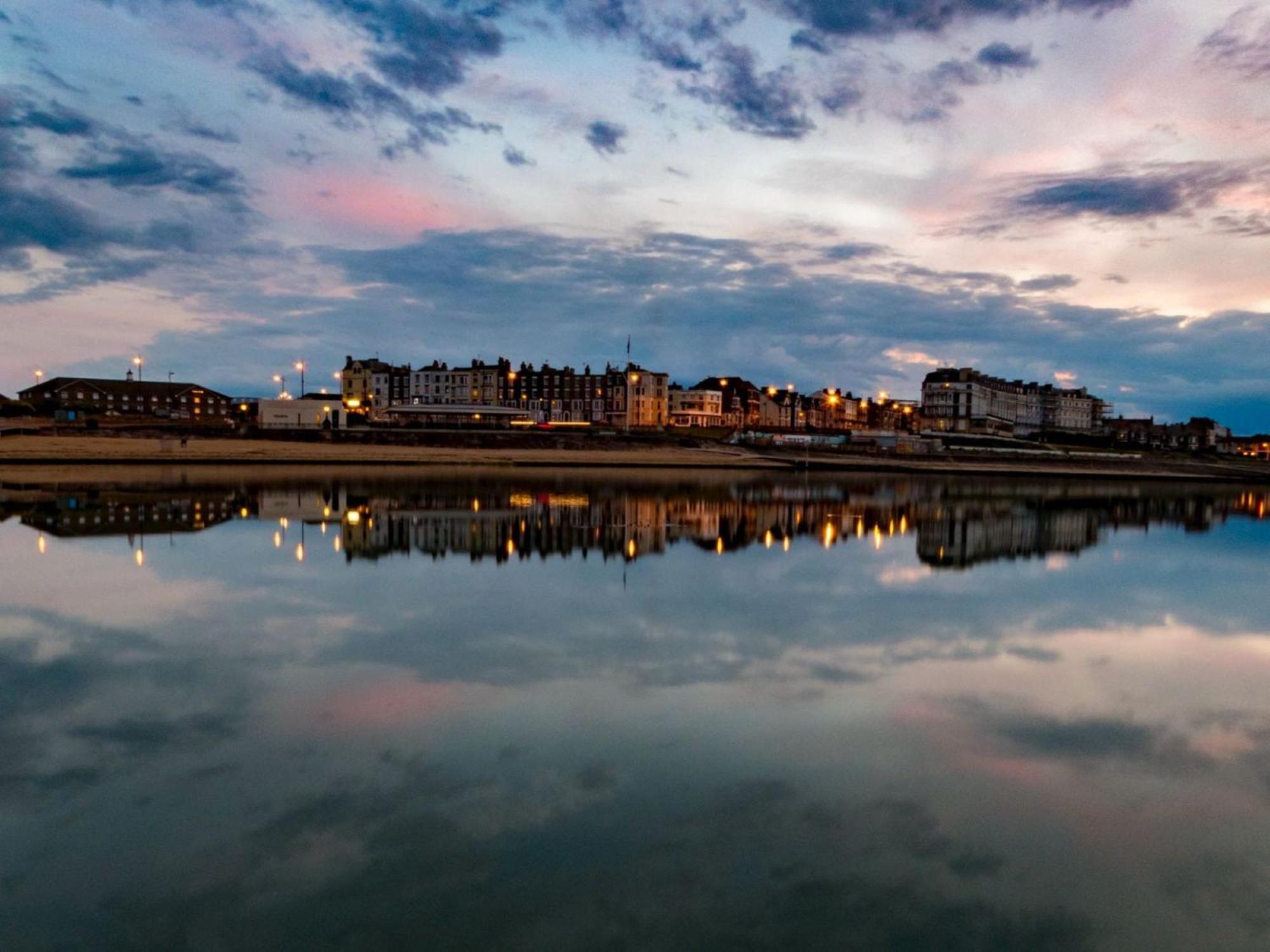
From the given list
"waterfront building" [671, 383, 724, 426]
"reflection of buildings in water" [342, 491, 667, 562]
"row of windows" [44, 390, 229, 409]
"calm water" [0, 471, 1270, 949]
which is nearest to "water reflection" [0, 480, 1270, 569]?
"reflection of buildings in water" [342, 491, 667, 562]

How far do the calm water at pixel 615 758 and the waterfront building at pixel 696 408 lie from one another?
135705mm

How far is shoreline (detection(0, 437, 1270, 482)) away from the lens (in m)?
68.3

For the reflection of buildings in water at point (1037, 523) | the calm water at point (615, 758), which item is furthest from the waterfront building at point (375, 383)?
the calm water at point (615, 758)

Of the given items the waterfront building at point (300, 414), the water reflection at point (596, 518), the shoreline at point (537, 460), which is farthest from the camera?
the waterfront building at point (300, 414)

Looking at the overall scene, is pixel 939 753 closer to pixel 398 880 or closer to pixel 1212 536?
pixel 398 880

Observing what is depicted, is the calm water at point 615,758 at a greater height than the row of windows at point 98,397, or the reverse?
the row of windows at point 98,397

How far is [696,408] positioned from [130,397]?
333 feet

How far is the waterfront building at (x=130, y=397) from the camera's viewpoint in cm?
13962

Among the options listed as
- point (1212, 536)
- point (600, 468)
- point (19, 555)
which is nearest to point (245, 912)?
point (19, 555)

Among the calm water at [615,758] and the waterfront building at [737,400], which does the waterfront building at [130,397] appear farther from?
the calm water at [615,758]

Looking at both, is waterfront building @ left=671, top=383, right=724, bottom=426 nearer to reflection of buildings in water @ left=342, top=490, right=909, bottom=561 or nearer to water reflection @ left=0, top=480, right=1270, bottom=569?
water reflection @ left=0, top=480, right=1270, bottom=569

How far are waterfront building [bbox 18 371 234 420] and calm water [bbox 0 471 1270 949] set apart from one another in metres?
137

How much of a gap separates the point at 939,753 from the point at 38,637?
15.2 meters

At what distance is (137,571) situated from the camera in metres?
21.4
